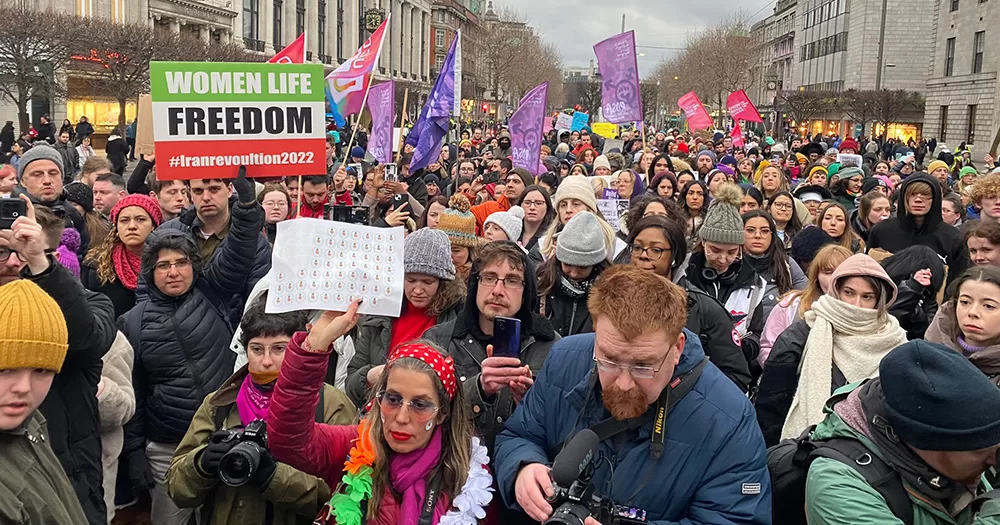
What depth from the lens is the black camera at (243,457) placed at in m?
2.87

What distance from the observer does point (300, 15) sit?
213 feet

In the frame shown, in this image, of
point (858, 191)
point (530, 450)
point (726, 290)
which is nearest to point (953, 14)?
point (858, 191)

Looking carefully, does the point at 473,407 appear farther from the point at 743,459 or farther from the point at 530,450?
the point at 743,459

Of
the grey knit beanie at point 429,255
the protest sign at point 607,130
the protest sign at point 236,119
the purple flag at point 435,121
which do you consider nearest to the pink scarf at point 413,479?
the grey knit beanie at point 429,255

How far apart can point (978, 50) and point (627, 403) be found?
50.9 m

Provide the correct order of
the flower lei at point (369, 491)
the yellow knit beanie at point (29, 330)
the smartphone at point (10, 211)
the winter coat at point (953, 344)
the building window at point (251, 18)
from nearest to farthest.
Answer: the yellow knit beanie at point (29, 330) < the flower lei at point (369, 491) < the smartphone at point (10, 211) < the winter coat at point (953, 344) < the building window at point (251, 18)

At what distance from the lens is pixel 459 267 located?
5250mm

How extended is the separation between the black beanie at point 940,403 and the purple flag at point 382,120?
9.65 metres

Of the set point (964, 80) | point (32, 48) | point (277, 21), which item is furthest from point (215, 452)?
point (277, 21)

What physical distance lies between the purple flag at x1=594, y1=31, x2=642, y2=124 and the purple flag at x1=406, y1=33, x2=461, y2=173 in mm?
2381

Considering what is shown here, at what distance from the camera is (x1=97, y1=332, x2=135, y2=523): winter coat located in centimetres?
376

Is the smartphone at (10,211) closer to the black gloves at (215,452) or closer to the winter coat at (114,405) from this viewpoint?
the winter coat at (114,405)

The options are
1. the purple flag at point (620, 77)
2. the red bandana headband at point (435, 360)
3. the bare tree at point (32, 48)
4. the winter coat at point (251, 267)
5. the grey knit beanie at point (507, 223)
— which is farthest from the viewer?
the bare tree at point (32, 48)

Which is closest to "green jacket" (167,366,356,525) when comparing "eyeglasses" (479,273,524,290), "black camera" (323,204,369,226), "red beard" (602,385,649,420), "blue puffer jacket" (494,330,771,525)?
"eyeglasses" (479,273,524,290)
